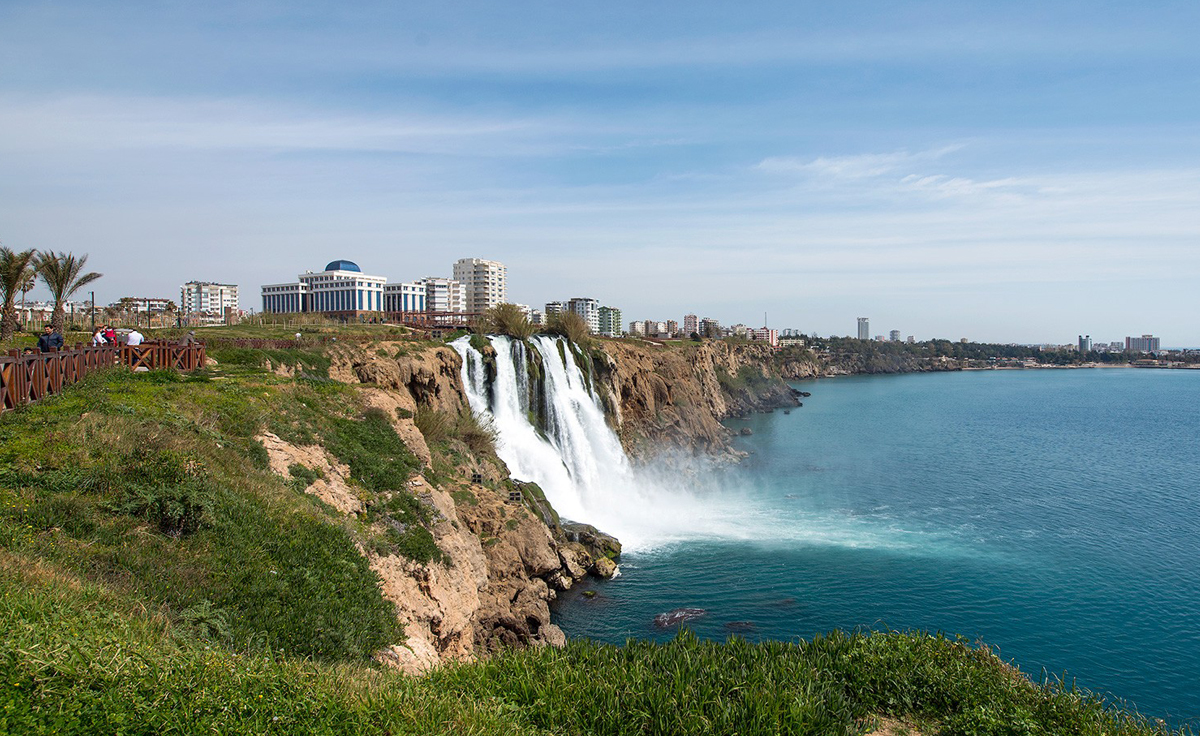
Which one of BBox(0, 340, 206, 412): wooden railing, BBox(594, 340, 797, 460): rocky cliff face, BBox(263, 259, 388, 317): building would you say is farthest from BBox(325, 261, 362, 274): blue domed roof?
BBox(0, 340, 206, 412): wooden railing

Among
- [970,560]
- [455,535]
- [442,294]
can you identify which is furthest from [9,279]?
[442,294]

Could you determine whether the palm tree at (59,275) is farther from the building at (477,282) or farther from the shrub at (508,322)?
the building at (477,282)

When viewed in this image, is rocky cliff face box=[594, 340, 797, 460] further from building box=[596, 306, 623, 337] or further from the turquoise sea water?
building box=[596, 306, 623, 337]

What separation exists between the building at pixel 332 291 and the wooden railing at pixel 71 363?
9994 centimetres

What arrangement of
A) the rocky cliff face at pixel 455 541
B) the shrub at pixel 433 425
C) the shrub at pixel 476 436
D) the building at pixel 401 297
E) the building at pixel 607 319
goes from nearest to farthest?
the rocky cliff face at pixel 455 541 → the shrub at pixel 433 425 → the shrub at pixel 476 436 → the building at pixel 401 297 → the building at pixel 607 319

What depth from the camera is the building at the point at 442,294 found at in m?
148

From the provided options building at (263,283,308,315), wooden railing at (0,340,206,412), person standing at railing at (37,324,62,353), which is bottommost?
wooden railing at (0,340,206,412)

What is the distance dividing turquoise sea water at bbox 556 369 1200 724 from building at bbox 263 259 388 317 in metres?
90.8

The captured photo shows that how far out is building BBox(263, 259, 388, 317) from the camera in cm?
12156

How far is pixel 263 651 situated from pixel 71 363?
486 inches

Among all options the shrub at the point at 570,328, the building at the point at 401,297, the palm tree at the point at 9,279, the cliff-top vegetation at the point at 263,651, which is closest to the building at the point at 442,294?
the building at the point at 401,297

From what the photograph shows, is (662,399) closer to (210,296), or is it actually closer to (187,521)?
(187,521)

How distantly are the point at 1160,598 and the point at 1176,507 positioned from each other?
54.2ft

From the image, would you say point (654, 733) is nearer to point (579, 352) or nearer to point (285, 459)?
point (285, 459)
